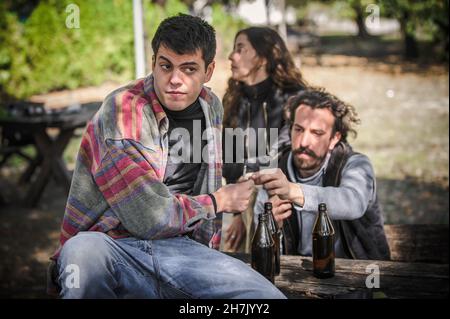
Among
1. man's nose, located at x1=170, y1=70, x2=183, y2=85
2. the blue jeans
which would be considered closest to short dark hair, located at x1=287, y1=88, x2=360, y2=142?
man's nose, located at x1=170, y1=70, x2=183, y2=85

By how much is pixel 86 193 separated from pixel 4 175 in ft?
24.9

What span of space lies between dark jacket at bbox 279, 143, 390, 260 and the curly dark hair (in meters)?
1.45

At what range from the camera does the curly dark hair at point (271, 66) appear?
5184 millimetres

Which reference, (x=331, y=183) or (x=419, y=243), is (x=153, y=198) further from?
(x=419, y=243)

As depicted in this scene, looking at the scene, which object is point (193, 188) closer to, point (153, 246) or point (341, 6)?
point (153, 246)

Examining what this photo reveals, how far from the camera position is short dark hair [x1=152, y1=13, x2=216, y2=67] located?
117 inches

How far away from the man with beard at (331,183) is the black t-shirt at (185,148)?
0.57 meters

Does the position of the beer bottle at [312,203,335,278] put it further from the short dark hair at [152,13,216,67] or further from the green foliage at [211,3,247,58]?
the green foliage at [211,3,247,58]

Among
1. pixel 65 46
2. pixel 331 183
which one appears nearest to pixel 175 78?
pixel 331 183

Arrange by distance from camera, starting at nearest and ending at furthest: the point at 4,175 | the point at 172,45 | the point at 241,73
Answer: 1. the point at 172,45
2. the point at 241,73
3. the point at 4,175

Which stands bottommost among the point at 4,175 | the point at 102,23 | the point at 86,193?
the point at 4,175

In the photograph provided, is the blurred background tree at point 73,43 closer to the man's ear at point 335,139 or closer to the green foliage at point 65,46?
the green foliage at point 65,46
